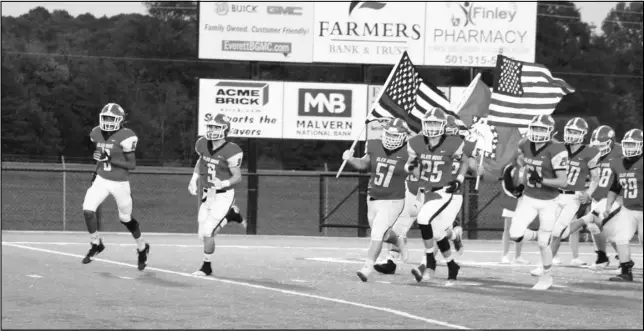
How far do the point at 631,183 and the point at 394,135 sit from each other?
338 centimetres

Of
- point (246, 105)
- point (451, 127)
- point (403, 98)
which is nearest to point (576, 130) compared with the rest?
point (451, 127)

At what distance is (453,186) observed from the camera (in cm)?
1493

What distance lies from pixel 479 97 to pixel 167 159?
27.3m

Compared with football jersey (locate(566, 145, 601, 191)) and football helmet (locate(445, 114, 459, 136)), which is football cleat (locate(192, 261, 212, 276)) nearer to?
football helmet (locate(445, 114, 459, 136))

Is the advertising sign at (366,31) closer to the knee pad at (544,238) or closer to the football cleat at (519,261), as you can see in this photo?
the football cleat at (519,261)

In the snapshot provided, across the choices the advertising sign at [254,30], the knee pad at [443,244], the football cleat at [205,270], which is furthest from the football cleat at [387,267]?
the advertising sign at [254,30]

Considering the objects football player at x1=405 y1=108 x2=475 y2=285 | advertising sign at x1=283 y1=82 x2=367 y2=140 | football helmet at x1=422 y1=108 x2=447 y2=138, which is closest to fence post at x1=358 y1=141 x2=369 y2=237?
advertising sign at x1=283 y1=82 x2=367 y2=140

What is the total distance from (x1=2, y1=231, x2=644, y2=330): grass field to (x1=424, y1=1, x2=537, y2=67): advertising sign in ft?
25.2

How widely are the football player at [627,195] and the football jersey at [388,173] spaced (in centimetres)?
306

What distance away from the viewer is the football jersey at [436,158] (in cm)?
1491

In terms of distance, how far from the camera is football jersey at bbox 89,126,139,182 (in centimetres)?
1588

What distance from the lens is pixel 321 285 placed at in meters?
14.2

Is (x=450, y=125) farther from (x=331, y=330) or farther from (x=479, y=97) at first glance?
(x=331, y=330)

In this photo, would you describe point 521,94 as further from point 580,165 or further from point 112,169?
point 112,169
